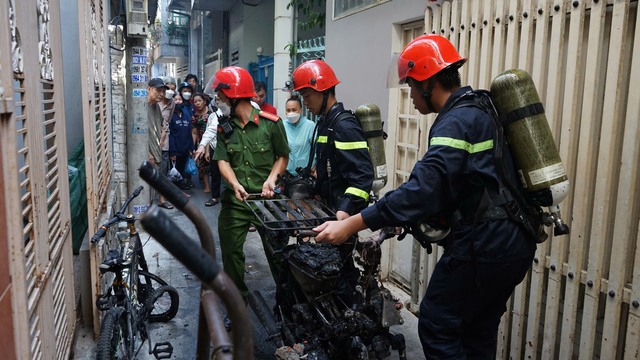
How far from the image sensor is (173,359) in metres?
4.00

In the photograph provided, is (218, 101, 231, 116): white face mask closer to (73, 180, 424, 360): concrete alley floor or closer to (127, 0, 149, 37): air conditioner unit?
(73, 180, 424, 360): concrete alley floor

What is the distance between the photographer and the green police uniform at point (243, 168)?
14.7 ft

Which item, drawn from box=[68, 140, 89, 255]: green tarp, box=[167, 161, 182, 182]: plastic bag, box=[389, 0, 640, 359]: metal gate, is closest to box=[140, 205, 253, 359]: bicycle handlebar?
box=[389, 0, 640, 359]: metal gate

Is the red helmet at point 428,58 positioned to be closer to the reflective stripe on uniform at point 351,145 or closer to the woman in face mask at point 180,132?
the reflective stripe on uniform at point 351,145

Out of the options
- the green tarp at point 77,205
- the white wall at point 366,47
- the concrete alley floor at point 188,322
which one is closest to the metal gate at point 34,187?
the concrete alley floor at point 188,322

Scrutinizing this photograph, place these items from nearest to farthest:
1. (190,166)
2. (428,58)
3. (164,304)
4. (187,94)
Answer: (428,58) → (164,304) → (187,94) → (190,166)

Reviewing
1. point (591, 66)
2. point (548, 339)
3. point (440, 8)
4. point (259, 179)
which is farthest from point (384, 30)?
point (548, 339)

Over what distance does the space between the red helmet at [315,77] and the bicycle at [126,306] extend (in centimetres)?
167

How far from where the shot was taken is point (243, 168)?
4.58 meters

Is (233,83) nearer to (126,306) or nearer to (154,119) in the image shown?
(126,306)

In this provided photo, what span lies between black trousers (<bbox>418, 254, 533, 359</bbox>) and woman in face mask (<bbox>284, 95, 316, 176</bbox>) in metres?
3.58

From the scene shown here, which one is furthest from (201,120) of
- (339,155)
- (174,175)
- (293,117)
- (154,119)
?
(339,155)

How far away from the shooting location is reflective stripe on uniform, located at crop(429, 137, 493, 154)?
2.61 metres

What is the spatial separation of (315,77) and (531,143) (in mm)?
1890
